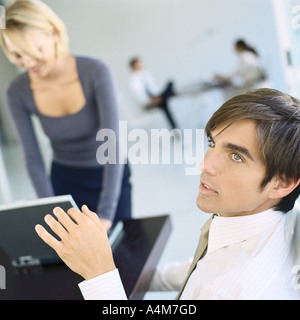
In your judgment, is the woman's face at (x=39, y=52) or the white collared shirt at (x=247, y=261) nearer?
the white collared shirt at (x=247, y=261)

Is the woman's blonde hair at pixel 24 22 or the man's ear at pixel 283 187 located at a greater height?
the woman's blonde hair at pixel 24 22

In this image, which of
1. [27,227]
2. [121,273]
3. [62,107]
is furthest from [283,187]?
[62,107]

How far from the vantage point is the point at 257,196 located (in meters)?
0.79

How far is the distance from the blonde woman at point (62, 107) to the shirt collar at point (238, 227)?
0.50 meters

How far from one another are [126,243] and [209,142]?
499 mm

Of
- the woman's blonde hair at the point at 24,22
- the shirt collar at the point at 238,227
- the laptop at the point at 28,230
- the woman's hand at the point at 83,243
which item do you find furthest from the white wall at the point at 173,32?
the woman's hand at the point at 83,243

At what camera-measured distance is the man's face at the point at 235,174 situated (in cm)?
76

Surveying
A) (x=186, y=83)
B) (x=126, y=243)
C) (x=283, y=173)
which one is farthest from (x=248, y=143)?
(x=186, y=83)

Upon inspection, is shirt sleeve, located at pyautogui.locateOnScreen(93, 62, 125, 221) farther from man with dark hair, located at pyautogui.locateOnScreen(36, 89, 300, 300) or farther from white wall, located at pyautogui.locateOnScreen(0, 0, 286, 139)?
white wall, located at pyautogui.locateOnScreen(0, 0, 286, 139)

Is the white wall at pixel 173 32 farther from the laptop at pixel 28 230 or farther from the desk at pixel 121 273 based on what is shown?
Result: the laptop at pixel 28 230

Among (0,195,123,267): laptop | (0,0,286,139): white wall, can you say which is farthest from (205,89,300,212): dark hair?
(0,0,286,139): white wall

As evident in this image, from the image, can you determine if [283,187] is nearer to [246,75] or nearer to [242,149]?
[242,149]

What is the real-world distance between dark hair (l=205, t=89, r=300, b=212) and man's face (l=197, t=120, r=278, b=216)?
1cm

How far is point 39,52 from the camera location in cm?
133
